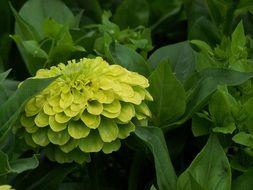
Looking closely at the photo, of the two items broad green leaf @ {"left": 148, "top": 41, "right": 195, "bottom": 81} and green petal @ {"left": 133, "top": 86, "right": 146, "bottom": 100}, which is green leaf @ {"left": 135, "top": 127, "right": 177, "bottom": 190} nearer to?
green petal @ {"left": 133, "top": 86, "right": 146, "bottom": 100}

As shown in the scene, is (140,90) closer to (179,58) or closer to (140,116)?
(140,116)

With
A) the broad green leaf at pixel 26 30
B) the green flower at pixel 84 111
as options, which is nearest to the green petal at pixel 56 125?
the green flower at pixel 84 111

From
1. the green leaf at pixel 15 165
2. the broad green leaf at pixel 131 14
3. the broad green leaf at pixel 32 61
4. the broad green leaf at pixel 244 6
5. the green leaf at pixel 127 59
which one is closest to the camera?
the green leaf at pixel 15 165

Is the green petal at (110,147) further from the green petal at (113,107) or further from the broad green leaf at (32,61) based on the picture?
the broad green leaf at (32,61)

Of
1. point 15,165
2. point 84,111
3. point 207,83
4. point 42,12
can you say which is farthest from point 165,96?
point 42,12

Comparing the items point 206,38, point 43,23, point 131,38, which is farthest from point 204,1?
point 43,23

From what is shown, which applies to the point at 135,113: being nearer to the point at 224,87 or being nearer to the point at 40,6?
the point at 224,87
